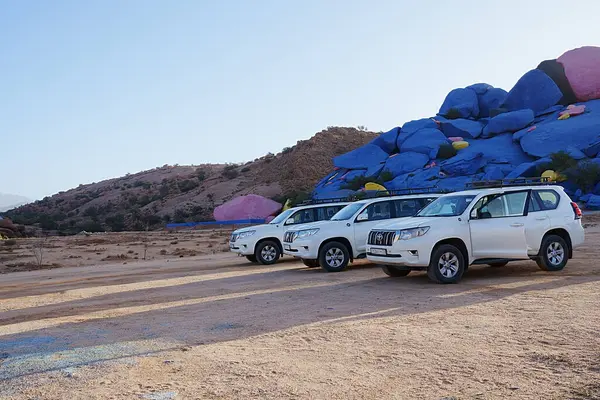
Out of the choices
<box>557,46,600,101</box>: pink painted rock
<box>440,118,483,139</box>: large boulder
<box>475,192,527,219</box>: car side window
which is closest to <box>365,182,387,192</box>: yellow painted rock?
<box>440,118,483,139</box>: large boulder

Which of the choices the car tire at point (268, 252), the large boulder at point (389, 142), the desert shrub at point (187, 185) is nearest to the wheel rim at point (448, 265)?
the car tire at point (268, 252)

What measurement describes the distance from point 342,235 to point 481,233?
156 inches

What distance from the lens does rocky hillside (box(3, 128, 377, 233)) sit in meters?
65.3

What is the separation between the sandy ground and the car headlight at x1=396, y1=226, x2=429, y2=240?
958mm

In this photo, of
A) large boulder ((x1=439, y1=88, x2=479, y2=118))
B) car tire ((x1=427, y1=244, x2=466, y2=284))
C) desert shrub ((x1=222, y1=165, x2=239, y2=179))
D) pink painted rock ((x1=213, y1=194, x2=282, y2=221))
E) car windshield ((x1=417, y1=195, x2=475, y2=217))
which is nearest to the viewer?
car tire ((x1=427, y1=244, x2=466, y2=284))

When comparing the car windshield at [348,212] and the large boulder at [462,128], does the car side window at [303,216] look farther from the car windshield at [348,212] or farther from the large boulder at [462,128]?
the large boulder at [462,128]

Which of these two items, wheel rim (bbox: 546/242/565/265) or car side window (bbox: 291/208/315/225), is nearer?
wheel rim (bbox: 546/242/565/265)

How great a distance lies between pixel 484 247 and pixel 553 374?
6.79 meters

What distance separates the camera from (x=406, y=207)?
16.0m

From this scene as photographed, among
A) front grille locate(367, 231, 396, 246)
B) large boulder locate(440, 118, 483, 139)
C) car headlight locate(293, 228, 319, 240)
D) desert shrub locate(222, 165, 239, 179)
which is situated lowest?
front grille locate(367, 231, 396, 246)

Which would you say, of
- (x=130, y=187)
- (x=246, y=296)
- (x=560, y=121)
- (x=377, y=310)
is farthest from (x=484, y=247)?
(x=130, y=187)

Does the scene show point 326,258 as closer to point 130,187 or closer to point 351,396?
point 351,396

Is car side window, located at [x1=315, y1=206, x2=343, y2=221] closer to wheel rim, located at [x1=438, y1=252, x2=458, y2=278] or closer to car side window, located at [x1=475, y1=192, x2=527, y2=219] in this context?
car side window, located at [x1=475, y1=192, x2=527, y2=219]

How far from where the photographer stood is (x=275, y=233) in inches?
734
